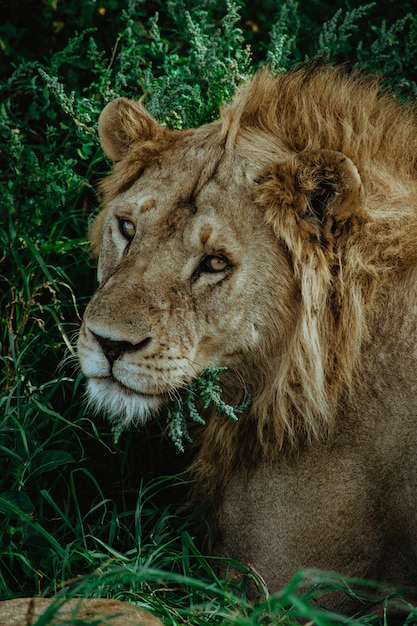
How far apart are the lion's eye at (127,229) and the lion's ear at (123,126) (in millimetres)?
452

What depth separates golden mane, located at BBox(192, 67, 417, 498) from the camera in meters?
3.53

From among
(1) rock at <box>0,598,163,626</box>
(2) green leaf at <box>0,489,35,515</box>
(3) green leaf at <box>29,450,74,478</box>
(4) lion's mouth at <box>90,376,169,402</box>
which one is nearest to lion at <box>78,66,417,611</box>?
(4) lion's mouth at <box>90,376,169,402</box>

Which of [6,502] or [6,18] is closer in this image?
[6,502]

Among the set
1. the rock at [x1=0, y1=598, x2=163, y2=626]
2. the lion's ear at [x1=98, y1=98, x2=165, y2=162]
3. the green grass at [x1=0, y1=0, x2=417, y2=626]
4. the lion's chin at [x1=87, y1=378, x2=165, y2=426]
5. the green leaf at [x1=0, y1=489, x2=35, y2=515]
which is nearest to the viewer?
the rock at [x1=0, y1=598, x2=163, y2=626]

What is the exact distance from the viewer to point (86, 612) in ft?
9.64

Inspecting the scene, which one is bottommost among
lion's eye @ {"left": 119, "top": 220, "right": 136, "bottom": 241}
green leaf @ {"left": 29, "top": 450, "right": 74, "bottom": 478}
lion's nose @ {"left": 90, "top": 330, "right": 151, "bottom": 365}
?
green leaf @ {"left": 29, "top": 450, "right": 74, "bottom": 478}

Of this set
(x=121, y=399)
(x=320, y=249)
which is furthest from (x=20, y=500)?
(x=320, y=249)

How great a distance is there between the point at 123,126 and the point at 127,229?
1.88 feet

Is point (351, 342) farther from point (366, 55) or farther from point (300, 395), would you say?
point (366, 55)

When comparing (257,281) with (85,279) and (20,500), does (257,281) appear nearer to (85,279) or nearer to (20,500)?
(20,500)

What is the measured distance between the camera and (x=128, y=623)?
284 centimetres

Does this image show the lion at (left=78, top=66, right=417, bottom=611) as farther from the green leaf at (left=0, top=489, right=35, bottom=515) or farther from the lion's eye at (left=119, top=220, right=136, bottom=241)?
the green leaf at (left=0, top=489, right=35, bottom=515)

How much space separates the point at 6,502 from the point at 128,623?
98 centimetres

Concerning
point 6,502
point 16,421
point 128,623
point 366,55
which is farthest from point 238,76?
point 128,623
